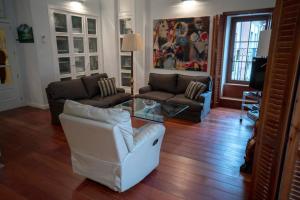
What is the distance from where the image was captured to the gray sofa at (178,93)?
13.6ft

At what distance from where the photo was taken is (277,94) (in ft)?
5.05

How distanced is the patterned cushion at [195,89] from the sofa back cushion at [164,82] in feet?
2.01

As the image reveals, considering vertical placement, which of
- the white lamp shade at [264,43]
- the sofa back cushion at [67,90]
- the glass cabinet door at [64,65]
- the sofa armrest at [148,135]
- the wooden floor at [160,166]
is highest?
the white lamp shade at [264,43]

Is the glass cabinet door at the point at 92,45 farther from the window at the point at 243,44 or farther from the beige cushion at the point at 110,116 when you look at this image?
the beige cushion at the point at 110,116

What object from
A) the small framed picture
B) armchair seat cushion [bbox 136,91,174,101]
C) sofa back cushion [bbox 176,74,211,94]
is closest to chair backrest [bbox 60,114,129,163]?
armchair seat cushion [bbox 136,91,174,101]

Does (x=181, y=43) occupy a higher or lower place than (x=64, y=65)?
higher

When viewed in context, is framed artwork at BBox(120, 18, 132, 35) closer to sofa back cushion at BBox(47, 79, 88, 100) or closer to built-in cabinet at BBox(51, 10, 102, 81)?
built-in cabinet at BBox(51, 10, 102, 81)

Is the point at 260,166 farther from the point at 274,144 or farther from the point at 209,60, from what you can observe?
the point at 209,60

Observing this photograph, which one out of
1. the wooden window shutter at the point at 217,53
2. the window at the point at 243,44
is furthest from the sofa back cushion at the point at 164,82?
the window at the point at 243,44

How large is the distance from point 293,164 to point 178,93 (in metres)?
3.54

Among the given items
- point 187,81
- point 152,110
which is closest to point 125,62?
point 187,81

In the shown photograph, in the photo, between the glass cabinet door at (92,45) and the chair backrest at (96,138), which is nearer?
the chair backrest at (96,138)

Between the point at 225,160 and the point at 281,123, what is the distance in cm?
149

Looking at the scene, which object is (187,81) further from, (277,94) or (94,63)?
(277,94)
